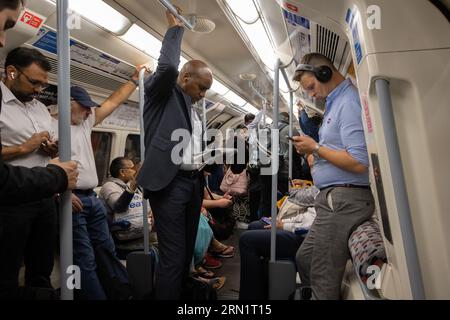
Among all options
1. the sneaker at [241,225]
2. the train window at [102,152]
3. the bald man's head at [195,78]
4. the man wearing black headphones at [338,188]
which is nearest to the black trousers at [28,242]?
the bald man's head at [195,78]

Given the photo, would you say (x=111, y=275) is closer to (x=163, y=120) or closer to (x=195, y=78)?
(x=163, y=120)

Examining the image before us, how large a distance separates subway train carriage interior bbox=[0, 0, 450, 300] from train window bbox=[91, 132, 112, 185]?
2.57 ft

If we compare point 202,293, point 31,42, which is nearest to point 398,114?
point 202,293

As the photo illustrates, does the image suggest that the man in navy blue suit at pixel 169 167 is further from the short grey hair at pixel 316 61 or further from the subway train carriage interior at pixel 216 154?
the short grey hair at pixel 316 61

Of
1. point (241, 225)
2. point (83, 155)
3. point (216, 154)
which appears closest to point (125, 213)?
point (83, 155)

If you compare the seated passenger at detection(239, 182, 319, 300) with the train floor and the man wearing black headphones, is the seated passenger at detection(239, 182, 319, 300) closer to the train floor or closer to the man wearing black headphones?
the man wearing black headphones

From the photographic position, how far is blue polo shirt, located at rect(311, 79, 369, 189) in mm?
1455

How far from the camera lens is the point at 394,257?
116cm

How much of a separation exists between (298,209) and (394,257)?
4.21 feet

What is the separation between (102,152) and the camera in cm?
423

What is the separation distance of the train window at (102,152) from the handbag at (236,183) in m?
1.92

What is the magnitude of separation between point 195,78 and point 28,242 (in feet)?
5.41

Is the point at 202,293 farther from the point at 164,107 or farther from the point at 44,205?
the point at 164,107

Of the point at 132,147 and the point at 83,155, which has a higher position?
the point at 132,147
